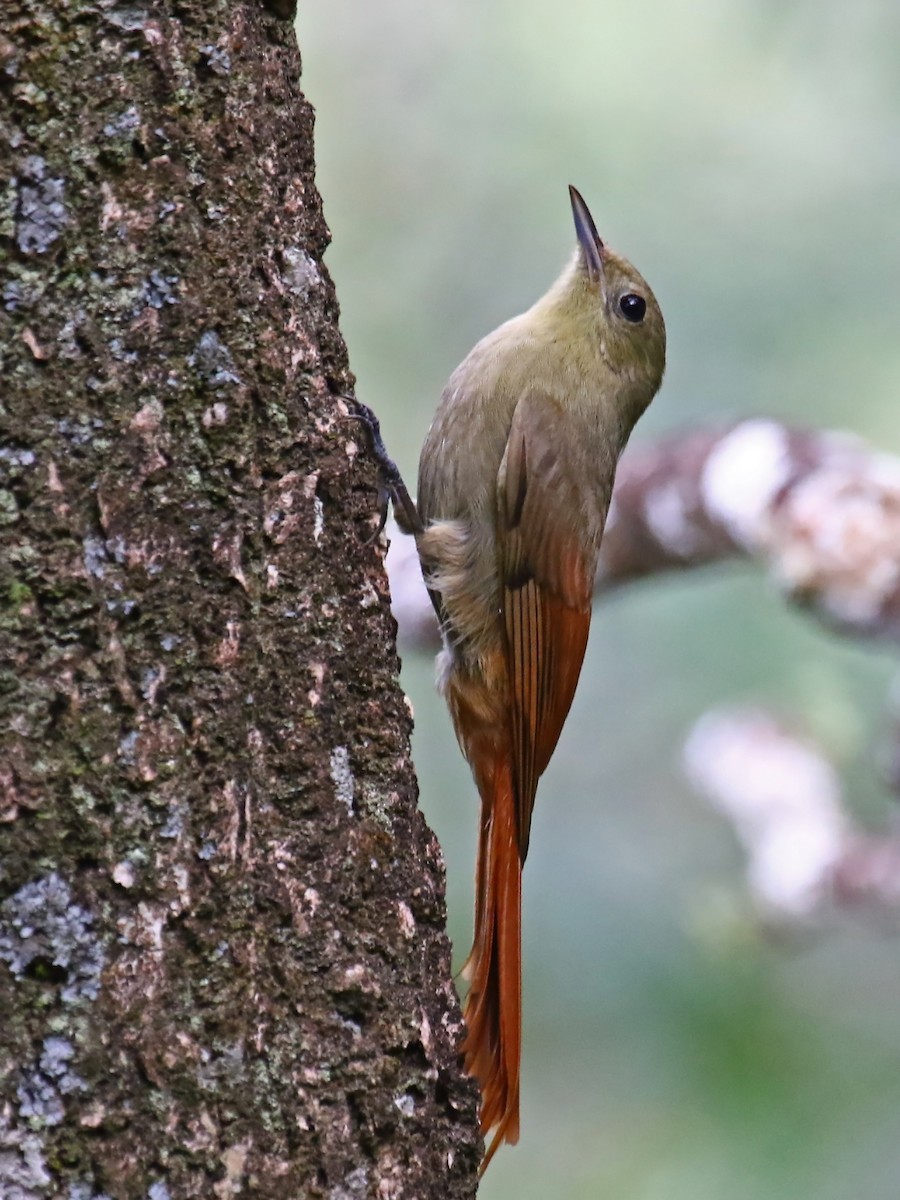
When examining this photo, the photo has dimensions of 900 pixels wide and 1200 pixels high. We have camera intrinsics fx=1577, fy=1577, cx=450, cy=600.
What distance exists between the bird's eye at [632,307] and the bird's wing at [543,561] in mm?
348

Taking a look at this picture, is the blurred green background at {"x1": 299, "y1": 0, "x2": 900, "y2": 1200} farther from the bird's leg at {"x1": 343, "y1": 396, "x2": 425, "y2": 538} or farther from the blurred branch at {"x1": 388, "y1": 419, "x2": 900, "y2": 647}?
the bird's leg at {"x1": 343, "y1": 396, "x2": 425, "y2": 538}

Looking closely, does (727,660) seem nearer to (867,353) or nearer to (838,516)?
(867,353)

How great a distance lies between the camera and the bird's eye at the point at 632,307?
3611mm

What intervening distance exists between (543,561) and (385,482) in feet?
1.79

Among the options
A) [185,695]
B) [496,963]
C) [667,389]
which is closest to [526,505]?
[496,963]

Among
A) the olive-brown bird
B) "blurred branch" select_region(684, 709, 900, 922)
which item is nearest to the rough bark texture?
the olive-brown bird

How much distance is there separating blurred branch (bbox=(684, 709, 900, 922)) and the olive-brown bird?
5.32 feet

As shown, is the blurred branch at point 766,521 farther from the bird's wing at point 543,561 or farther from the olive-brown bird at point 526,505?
the bird's wing at point 543,561

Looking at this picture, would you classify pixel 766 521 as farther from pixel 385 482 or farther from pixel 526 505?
pixel 385 482

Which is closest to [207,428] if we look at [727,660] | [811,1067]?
[727,660]

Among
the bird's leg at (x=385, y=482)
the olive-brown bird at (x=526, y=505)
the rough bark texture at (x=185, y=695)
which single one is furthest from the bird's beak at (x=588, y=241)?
the rough bark texture at (x=185, y=695)

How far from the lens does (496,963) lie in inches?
97.4

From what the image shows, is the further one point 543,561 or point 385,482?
point 543,561

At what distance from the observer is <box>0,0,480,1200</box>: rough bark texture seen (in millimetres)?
1688
